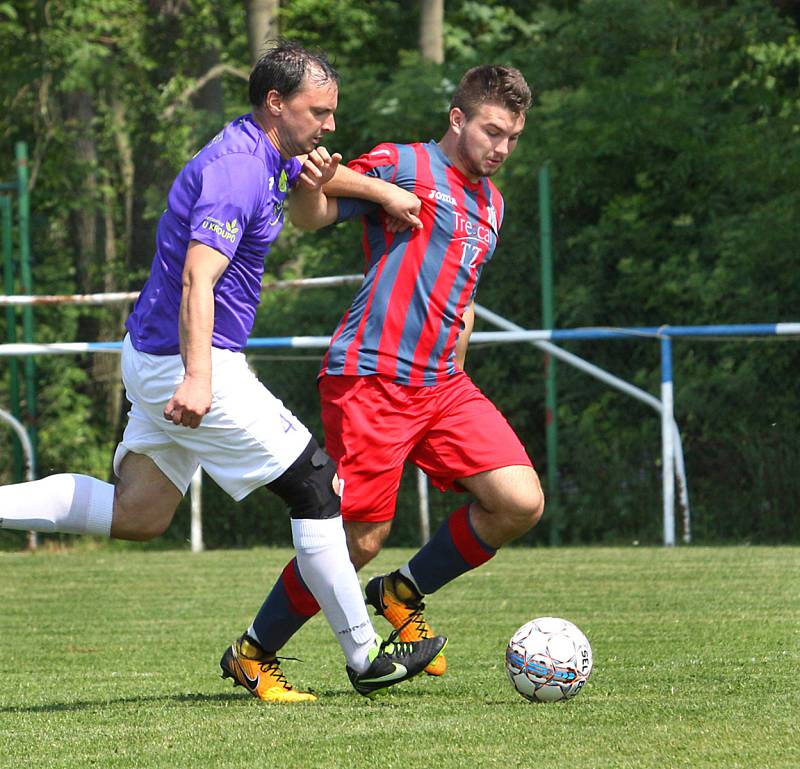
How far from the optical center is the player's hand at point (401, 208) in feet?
16.8

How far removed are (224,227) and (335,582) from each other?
108cm

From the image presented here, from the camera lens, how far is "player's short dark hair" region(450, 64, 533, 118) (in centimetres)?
528

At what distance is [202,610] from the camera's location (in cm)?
759

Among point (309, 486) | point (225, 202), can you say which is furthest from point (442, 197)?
point (309, 486)

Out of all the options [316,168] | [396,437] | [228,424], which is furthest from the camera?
[396,437]

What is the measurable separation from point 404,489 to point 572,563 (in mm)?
2644

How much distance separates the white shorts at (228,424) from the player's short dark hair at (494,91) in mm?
1340

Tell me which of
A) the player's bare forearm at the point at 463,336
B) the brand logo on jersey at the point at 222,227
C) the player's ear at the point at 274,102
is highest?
the player's ear at the point at 274,102

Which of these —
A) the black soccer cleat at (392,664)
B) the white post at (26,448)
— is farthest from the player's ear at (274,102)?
the white post at (26,448)

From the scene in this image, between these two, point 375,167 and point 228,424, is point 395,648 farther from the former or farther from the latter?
point 375,167

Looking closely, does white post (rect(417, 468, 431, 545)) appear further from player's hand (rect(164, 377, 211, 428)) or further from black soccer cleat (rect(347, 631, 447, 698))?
player's hand (rect(164, 377, 211, 428))

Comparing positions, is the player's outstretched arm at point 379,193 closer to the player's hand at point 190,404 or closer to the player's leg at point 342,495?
the player's leg at point 342,495

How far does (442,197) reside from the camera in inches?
208

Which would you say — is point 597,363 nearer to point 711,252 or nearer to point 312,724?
point 711,252
